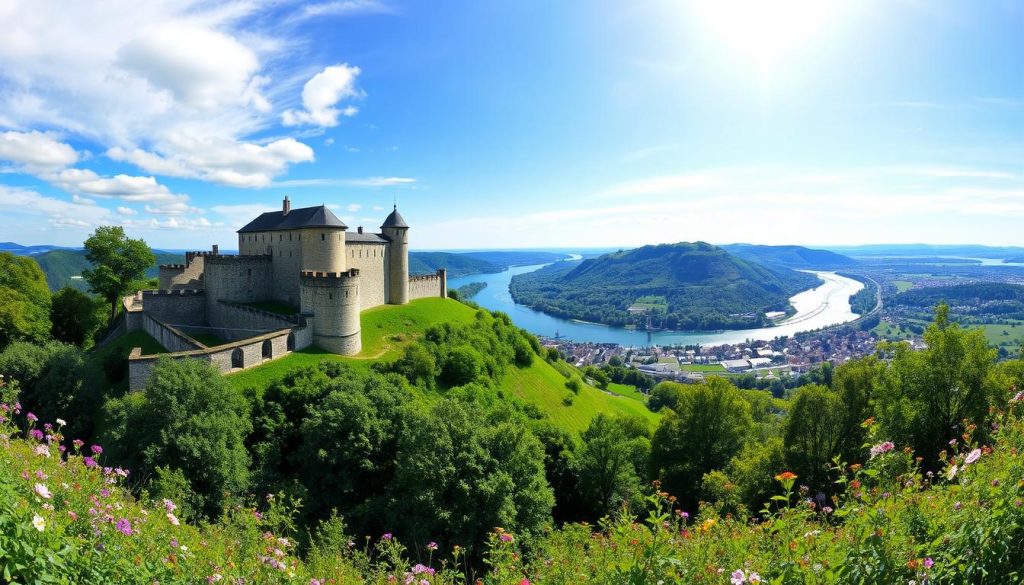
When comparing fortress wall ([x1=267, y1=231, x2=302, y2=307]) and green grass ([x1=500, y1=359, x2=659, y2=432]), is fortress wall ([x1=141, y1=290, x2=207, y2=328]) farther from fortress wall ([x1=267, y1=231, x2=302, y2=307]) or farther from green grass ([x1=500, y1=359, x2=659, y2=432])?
green grass ([x1=500, y1=359, x2=659, y2=432])

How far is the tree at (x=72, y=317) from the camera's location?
39875mm

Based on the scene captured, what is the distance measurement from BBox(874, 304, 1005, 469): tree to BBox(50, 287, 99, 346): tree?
51608 millimetres

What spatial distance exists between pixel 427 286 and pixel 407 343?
48.0 feet

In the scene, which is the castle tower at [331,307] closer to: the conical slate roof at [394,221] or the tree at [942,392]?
the conical slate roof at [394,221]

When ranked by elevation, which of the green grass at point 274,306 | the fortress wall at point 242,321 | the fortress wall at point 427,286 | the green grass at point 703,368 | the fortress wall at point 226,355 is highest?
the fortress wall at point 427,286

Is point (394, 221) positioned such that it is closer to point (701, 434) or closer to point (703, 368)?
point (701, 434)

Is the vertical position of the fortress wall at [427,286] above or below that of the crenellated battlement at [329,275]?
below

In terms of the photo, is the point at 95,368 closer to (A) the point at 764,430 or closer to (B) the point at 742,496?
(B) the point at 742,496

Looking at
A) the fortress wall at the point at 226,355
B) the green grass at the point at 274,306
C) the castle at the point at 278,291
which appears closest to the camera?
the fortress wall at the point at 226,355

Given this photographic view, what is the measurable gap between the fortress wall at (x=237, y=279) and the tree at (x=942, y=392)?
3967 centimetres

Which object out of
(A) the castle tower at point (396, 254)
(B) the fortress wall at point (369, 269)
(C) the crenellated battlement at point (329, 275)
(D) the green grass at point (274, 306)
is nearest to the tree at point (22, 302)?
(D) the green grass at point (274, 306)

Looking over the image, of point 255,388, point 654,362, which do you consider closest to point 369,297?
Answer: point 255,388

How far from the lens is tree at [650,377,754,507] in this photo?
25.8 metres

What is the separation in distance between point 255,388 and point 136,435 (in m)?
6.46
